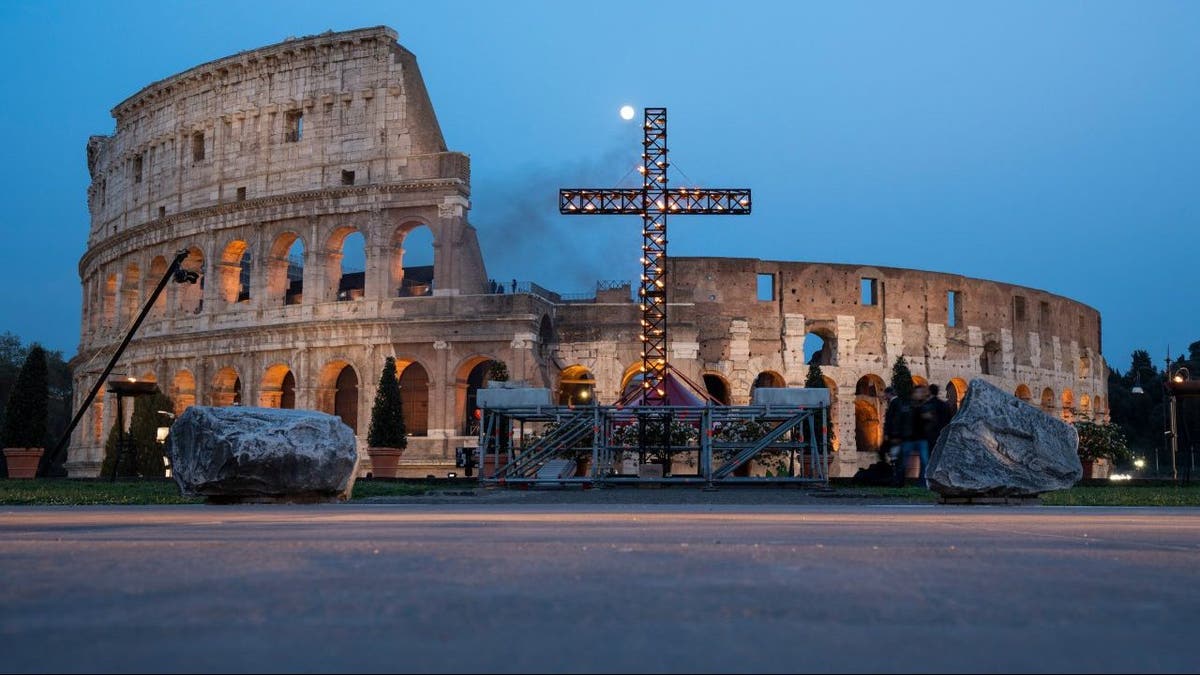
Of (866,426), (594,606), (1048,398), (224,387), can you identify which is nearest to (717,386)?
(866,426)

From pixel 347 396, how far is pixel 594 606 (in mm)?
40834

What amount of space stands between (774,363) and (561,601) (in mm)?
38868

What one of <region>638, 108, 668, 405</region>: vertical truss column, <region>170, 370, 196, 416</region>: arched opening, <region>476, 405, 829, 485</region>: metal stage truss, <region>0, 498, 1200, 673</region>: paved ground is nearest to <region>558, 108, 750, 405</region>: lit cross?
<region>638, 108, 668, 405</region>: vertical truss column

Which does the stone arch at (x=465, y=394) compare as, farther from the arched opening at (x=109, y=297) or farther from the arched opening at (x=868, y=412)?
the arched opening at (x=109, y=297)

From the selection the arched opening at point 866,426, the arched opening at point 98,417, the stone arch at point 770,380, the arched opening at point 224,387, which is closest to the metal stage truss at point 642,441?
Answer: the stone arch at point 770,380

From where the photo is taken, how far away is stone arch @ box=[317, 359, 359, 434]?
127 feet

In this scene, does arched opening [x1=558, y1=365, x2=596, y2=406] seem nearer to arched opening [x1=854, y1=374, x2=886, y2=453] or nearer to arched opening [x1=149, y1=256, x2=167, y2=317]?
arched opening [x1=854, y1=374, x2=886, y2=453]

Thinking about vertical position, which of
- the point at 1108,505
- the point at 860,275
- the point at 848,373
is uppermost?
the point at 860,275

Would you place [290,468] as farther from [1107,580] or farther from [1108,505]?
[1107,580]

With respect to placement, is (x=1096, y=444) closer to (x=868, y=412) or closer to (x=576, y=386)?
(x=868, y=412)

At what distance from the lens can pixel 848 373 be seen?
4181cm

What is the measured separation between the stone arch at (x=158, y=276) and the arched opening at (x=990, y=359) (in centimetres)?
3106

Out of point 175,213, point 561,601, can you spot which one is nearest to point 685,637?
point 561,601

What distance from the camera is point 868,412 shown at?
4325cm
